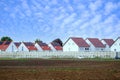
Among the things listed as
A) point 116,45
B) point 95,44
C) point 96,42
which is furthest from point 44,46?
point 116,45

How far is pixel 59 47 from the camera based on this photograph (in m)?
138

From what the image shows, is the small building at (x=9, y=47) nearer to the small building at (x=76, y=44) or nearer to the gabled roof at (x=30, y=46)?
the gabled roof at (x=30, y=46)

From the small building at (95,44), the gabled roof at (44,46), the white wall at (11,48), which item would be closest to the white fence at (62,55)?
the small building at (95,44)

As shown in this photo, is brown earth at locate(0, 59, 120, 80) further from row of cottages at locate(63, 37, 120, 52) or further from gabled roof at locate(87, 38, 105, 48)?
gabled roof at locate(87, 38, 105, 48)

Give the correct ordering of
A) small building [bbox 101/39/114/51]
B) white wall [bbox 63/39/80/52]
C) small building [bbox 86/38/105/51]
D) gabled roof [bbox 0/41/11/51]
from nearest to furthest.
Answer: white wall [bbox 63/39/80/52] < small building [bbox 86/38/105/51] < small building [bbox 101/39/114/51] < gabled roof [bbox 0/41/11/51]

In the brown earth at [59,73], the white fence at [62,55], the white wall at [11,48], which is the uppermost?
the white wall at [11,48]

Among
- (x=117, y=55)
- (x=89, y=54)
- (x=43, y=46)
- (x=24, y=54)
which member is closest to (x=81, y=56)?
(x=89, y=54)

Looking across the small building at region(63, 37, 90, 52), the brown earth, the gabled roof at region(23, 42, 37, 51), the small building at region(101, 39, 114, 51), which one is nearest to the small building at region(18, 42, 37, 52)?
the gabled roof at region(23, 42, 37, 51)

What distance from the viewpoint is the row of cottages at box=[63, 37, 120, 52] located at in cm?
10525

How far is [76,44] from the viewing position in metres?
104

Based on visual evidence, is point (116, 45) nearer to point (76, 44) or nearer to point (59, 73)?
point (76, 44)

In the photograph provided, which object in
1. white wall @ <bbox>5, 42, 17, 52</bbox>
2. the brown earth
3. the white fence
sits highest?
white wall @ <bbox>5, 42, 17, 52</bbox>

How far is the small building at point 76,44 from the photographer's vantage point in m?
105

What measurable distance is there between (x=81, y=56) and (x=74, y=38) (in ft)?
89.2
